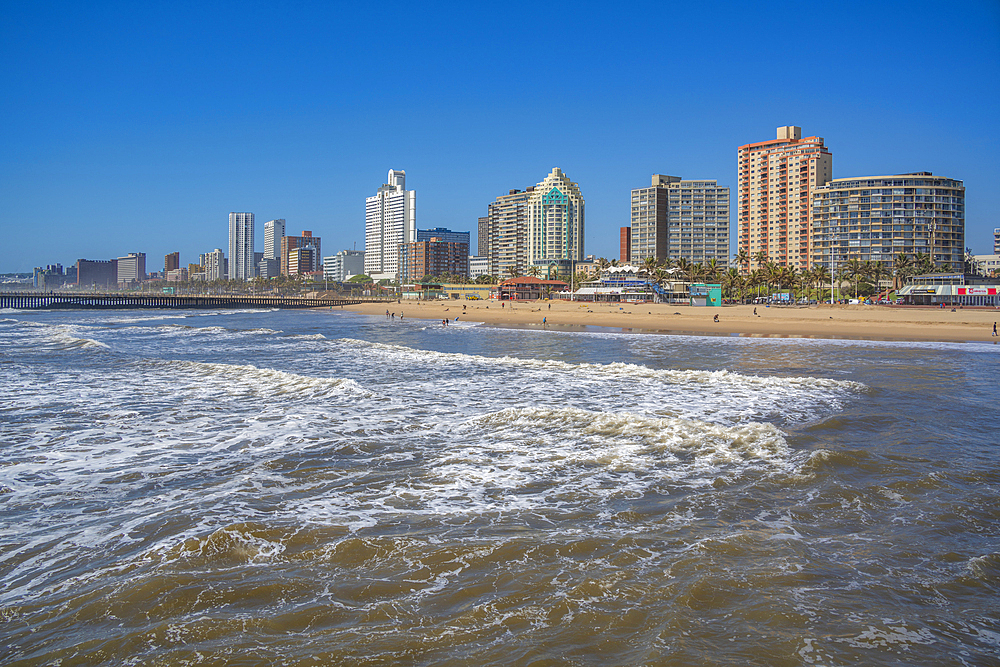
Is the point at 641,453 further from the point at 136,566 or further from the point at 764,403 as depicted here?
the point at 136,566

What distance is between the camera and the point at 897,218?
114750 millimetres

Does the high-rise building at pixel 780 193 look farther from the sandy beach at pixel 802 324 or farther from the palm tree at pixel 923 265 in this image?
the sandy beach at pixel 802 324

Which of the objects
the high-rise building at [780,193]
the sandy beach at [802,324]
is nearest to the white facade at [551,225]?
the high-rise building at [780,193]

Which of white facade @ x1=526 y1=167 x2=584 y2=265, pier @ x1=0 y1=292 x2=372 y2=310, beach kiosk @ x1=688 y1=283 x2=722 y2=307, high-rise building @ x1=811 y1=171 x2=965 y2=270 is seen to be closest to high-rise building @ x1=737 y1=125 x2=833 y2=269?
high-rise building @ x1=811 y1=171 x2=965 y2=270

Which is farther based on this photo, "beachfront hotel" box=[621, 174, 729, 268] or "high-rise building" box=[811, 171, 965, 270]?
"beachfront hotel" box=[621, 174, 729, 268]

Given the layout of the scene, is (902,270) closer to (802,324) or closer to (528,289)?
(528,289)

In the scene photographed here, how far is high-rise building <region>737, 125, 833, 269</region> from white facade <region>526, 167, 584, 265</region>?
54.4 metres

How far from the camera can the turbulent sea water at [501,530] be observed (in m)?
4.47

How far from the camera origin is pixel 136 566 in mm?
5625

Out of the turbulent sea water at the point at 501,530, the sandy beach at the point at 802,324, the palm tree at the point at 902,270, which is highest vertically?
the palm tree at the point at 902,270

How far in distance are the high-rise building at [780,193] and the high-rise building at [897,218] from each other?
11.2 meters

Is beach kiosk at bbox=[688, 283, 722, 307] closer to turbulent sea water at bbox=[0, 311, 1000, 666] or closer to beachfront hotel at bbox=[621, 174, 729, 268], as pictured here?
turbulent sea water at bbox=[0, 311, 1000, 666]

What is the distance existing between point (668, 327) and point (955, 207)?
4072 inches

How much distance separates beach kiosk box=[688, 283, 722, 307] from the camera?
78.9 meters
